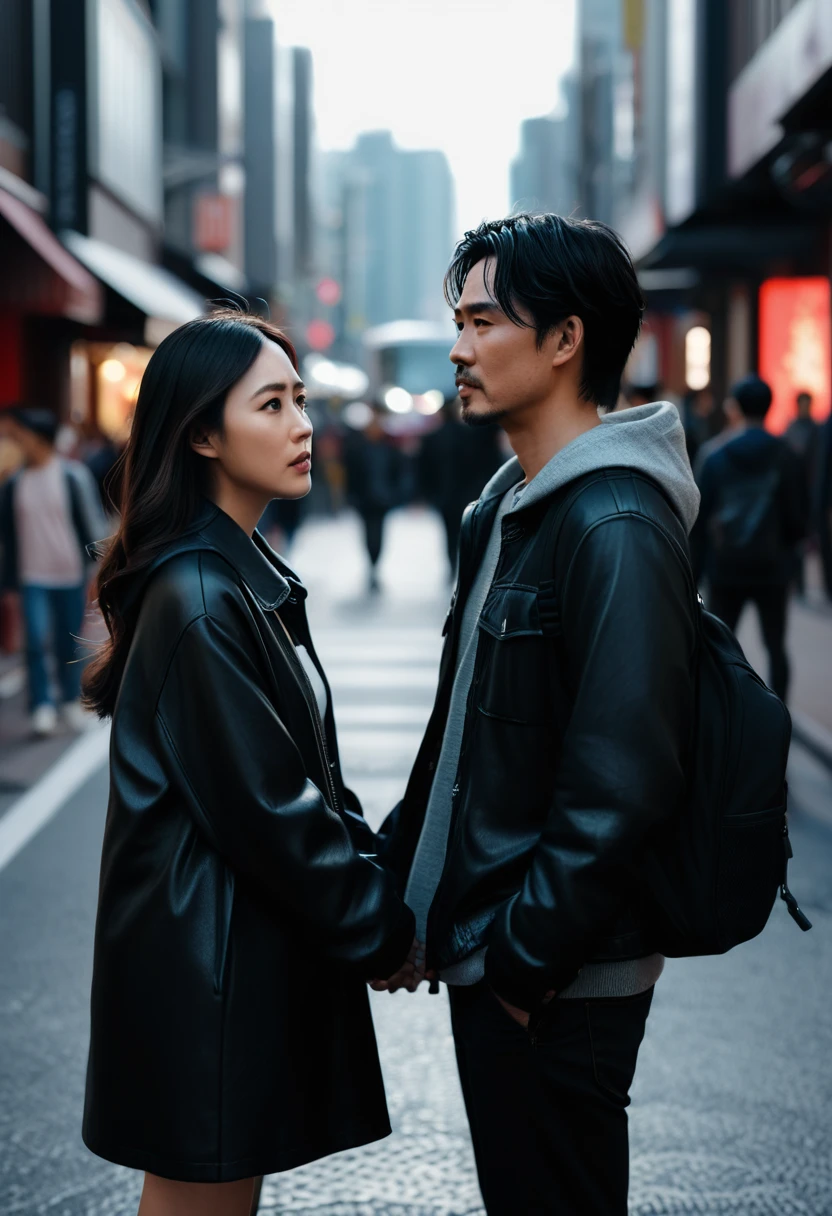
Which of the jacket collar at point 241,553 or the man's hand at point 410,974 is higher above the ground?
the jacket collar at point 241,553

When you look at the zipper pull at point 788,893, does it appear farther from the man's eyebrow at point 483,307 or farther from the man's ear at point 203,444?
the man's ear at point 203,444

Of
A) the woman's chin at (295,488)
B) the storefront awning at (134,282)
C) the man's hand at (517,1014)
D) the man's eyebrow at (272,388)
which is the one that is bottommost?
the man's hand at (517,1014)

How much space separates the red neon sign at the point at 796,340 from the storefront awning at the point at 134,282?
7.98 meters

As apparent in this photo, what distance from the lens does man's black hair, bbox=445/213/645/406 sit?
2355 mm

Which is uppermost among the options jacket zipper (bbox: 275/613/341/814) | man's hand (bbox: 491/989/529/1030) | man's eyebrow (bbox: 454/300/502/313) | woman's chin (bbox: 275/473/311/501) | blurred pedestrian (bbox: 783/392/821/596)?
blurred pedestrian (bbox: 783/392/821/596)

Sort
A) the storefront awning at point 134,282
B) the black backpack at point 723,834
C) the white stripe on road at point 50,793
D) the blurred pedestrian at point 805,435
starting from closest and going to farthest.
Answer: the black backpack at point 723,834 → the white stripe on road at point 50,793 → the blurred pedestrian at point 805,435 → the storefront awning at point 134,282

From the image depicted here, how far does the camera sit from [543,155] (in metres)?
130

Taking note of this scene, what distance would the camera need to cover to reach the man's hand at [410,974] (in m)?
2.54

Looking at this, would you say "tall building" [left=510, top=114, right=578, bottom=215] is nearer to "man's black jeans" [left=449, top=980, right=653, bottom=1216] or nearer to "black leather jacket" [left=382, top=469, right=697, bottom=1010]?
"black leather jacket" [left=382, top=469, right=697, bottom=1010]

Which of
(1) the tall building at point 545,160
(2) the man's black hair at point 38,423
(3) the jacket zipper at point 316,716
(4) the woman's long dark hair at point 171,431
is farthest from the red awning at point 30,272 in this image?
(1) the tall building at point 545,160

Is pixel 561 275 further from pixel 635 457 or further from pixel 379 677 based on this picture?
pixel 379 677

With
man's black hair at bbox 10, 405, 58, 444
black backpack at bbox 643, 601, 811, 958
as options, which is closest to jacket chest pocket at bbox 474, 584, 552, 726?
black backpack at bbox 643, 601, 811, 958

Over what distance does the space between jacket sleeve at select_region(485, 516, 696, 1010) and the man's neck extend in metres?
0.29

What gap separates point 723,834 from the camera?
7.48ft
